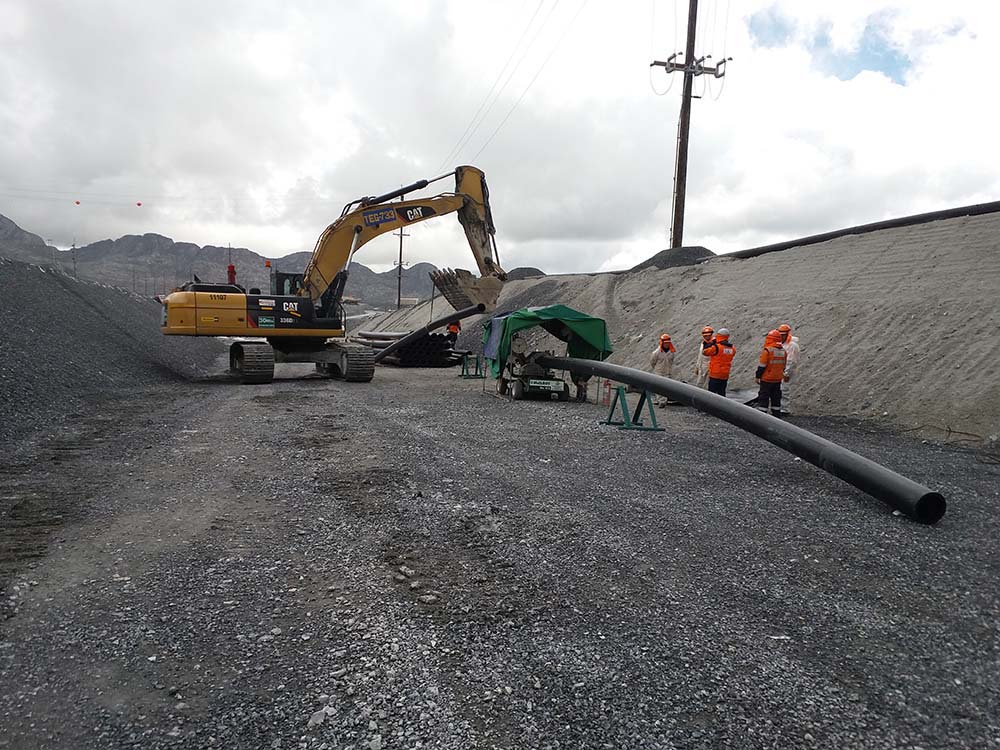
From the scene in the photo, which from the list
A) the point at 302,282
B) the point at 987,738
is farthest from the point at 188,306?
the point at 987,738

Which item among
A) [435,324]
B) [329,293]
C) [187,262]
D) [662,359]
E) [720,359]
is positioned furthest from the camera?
[187,262]

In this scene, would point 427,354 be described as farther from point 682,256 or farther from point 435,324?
point 682,256

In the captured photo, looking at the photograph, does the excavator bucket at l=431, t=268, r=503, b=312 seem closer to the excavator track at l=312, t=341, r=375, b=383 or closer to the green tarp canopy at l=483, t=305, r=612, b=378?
the green tarp canopy at l=483, t=305, r=612, b=378

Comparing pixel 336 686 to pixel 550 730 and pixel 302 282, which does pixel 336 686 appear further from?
pixel 302 282

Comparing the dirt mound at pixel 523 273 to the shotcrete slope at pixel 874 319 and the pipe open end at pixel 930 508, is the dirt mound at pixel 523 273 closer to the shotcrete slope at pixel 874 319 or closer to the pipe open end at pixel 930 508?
the shotcrete slope at pixel 874 319

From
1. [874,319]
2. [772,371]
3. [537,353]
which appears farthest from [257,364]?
[874,319]

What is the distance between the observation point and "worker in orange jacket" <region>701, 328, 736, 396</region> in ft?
38.4

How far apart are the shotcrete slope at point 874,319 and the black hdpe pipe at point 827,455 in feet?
14.2

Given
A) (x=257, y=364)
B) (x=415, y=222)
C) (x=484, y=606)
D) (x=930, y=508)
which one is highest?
(x=415, y=222)

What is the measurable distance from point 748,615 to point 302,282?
14.0m

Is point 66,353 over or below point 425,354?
over

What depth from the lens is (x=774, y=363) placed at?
1107 cm

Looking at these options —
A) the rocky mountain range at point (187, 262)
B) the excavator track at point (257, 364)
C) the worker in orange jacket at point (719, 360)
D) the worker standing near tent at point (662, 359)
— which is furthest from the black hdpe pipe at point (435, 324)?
the rocky mountain range at point (187, 262)

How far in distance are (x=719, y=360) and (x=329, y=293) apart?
9228 mm
